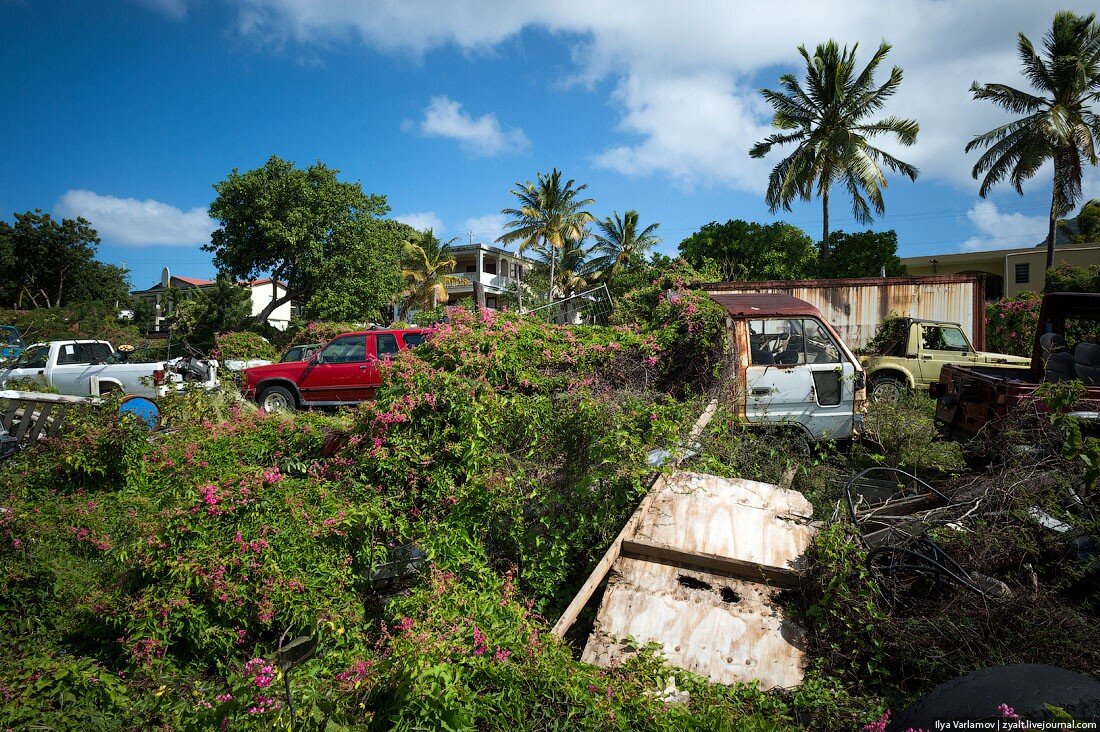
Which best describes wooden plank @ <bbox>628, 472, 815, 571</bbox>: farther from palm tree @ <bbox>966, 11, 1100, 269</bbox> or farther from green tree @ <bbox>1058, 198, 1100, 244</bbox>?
green tree @ <bbox>1058, 198, 1100, 244</bbox>

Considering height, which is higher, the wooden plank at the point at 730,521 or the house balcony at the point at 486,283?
the house balcony at the point at 486,283

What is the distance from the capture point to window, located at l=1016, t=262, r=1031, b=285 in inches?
1193

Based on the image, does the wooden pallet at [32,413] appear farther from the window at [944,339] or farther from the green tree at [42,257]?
the green tree at [42,257]

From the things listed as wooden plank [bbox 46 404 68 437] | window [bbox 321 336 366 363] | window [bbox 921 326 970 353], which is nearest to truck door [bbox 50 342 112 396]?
wooden plank [bbox 46 404 68 437]

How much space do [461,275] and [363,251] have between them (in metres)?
18.1

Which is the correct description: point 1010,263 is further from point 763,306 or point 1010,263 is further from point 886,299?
point 763,306

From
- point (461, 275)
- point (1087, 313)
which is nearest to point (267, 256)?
point (461, 275)

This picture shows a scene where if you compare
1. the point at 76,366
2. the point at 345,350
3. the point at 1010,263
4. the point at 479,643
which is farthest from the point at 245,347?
the point at 1010,263

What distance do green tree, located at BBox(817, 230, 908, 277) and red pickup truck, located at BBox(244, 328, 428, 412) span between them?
19.1 m

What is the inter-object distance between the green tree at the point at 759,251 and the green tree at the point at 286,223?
1457 centimetres

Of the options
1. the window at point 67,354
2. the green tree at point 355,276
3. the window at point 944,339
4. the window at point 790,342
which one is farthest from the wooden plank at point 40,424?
the green tree at point 355,276

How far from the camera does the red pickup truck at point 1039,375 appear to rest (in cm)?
570

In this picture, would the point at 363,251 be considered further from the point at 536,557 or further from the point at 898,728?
the point at 898,728

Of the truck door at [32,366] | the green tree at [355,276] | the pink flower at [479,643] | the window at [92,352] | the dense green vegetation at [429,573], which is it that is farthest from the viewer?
the green tree at [355,276]
